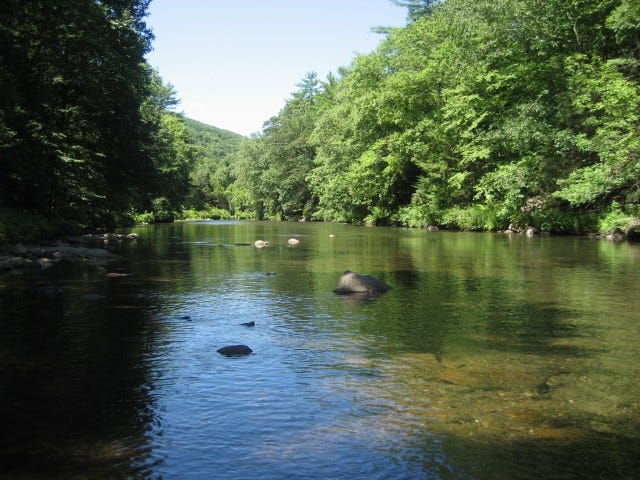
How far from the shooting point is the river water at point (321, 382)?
4.77 m

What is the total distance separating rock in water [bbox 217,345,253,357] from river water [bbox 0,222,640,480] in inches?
4.5

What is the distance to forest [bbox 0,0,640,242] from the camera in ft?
76.8

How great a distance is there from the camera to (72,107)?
27625mm

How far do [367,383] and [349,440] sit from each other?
1.58 meters

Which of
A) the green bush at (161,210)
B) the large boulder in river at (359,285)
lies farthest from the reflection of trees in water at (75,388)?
the green bush at (161,210)

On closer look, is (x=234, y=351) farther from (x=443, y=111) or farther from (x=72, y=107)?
(x=443, y=111)

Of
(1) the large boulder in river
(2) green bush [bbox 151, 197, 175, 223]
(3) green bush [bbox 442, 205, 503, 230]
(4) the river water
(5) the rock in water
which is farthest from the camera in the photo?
(2) green bush [bbox 151, 197, 175, 223]

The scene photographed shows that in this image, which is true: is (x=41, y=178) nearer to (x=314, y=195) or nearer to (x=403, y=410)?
(x=403, y=410)

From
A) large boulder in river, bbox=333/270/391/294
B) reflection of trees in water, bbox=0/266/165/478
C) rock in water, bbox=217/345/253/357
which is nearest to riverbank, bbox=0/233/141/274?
reflection of trees in water, bbox=0/266/165/478

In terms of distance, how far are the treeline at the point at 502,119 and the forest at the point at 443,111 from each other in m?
0.11

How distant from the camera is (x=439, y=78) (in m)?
43.9

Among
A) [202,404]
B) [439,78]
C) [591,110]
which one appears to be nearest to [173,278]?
[202,404]

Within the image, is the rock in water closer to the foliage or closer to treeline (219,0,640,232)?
treeline (219,0,640,232)

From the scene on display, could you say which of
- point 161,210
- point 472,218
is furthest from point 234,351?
point 161,210
